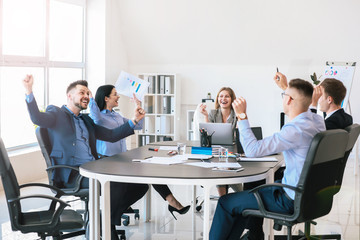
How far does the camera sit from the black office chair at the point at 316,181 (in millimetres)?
3004

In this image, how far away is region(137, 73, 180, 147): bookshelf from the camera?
931 cm

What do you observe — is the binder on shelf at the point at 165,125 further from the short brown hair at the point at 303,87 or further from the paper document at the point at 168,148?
the short brown hair at the point at 303,87

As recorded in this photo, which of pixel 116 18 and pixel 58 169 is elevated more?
pixel 116 18

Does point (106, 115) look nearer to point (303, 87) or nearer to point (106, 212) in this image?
point (106, 212)

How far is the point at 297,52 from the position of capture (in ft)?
29.5

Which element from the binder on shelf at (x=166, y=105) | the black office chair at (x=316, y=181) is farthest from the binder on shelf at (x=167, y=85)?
the black office chair at (x=316, y=181)

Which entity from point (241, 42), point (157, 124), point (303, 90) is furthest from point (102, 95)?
point (241, 42)

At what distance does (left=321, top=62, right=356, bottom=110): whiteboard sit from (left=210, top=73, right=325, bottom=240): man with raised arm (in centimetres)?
509

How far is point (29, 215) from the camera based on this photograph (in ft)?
10.5

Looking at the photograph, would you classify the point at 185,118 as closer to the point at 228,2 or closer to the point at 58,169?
the point at 228,2

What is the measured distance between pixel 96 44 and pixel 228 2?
245 cm

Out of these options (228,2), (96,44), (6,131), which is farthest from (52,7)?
(228,2)

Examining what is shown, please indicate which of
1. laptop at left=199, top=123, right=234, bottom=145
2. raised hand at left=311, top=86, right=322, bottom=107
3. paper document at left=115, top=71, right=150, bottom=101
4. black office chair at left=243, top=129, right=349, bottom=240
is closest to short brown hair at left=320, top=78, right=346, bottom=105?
raised hand at left=311, top=86, right=322, bottom=107

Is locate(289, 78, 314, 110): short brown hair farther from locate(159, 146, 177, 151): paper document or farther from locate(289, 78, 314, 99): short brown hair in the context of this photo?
locate(159, 146, 177, 151): paper document
